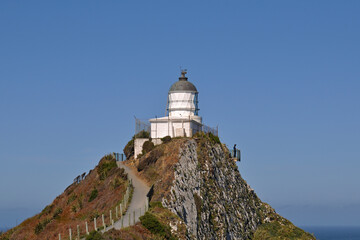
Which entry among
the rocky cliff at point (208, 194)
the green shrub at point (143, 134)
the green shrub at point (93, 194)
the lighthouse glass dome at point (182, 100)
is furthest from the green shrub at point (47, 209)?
the lighthouse glass dome at point (182, 100)

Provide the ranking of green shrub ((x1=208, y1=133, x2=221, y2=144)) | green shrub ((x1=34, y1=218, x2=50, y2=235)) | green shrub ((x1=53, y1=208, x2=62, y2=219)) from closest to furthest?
green shrub ((x1=34, y1=218, x2=50, y2=235))
green shrub ((x1=53, y1=208, x2=62, y2=219))
green shrub ((x1=208, y1=133, x2=221, y2=144))

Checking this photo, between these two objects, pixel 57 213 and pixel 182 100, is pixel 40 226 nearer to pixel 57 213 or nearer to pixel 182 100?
pixel 57 213

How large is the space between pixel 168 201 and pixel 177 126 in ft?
70.9

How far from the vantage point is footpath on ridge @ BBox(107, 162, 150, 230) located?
158 ft

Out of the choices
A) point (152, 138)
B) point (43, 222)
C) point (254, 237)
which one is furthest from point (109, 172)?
point (254, 237)

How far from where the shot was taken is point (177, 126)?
248 ft

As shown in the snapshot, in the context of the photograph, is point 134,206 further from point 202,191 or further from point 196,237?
point 202,191

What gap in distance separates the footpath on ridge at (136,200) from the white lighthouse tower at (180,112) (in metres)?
8.15

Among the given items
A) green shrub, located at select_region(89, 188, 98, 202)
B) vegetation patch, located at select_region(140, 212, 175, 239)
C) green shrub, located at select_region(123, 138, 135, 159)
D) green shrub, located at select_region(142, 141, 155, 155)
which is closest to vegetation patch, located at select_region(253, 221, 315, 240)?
green shrub, located at select_region(142, 141, 155, 155)

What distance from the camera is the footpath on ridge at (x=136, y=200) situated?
4819cm

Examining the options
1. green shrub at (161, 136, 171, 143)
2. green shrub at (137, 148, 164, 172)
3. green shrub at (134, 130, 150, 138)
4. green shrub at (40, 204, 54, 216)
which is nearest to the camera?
green shrub at (40, 204, 54, 216)

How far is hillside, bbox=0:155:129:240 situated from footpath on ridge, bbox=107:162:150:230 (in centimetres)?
111

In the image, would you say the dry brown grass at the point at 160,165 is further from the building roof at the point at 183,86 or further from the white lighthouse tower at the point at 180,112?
the building roof at the point at 183,86

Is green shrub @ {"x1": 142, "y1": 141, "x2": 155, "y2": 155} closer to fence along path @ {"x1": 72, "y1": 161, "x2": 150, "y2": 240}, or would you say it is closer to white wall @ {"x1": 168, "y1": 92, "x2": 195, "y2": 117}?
fence along path @ {"x1": 72, "y1": 161, "x2": 150, "y2": 240}
